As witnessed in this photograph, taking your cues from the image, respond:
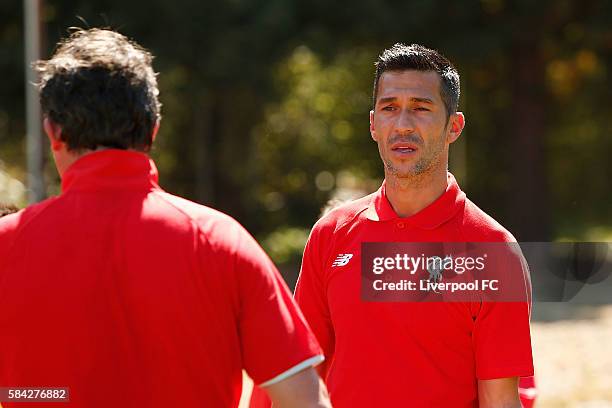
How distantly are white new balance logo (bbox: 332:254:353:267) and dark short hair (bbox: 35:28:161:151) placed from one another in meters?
1.11

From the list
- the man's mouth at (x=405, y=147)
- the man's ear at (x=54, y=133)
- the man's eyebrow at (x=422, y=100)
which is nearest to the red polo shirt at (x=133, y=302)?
the man's ear at (x=54, y=133)

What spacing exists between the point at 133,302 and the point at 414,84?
1.50m

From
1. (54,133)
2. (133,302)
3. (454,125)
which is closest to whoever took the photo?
(133,302)

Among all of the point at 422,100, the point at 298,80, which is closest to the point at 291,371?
the point at 422,100

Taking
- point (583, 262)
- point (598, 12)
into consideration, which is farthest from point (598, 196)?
point (598, 12)

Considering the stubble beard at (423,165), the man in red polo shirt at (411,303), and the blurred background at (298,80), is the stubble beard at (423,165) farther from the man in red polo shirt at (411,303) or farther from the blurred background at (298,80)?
the blurred background at (298,80)

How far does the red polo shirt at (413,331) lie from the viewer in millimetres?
3189

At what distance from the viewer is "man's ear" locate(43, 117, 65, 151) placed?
8.17ft

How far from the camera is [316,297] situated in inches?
138

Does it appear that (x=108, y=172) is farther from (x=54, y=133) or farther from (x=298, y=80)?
(x=298, y=80)

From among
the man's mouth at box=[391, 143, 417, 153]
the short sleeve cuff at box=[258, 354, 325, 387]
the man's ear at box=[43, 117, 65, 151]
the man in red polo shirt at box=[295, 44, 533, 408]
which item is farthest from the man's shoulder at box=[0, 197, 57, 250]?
the man's mouth at box=[391, 143, 417, 153]

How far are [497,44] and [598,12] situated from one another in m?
1.88

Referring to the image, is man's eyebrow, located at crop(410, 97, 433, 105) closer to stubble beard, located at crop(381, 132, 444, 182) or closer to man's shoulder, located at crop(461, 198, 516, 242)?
stubble beard, located at crop(381, 132, 444, 182)

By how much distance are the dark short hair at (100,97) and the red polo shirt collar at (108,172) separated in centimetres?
4
